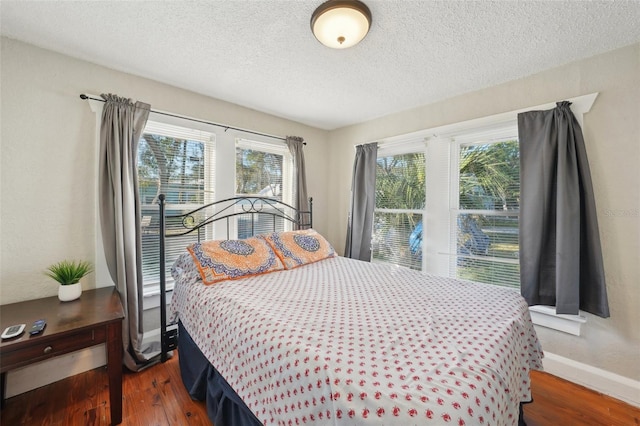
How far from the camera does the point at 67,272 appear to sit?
1.72 m

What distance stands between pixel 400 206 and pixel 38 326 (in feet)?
9.98

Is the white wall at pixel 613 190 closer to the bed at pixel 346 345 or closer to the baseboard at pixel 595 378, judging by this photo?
the baseboard at pixel 595 378

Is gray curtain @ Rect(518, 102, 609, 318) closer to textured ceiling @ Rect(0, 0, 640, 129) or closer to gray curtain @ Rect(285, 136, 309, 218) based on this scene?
textured ceiling @ Rect(0, 0, 640, 129)

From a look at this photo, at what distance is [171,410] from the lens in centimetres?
162

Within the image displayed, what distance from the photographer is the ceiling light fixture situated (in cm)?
137

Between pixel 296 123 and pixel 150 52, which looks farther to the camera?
pixel 296 123

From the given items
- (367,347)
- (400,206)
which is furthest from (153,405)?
(400,206)

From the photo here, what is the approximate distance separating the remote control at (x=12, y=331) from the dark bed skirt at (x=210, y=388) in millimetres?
809

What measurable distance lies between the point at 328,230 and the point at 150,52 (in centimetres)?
272

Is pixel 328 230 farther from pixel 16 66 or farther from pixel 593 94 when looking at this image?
pixel 16 66

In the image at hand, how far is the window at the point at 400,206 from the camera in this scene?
2922mm

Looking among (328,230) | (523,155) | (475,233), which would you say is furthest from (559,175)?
(328,230)

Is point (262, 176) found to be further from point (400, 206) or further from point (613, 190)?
point (613, 190)

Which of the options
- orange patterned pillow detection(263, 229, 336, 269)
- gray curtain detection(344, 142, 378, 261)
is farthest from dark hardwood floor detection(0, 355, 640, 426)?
gray curtain detection(344, 142, 378, 261)
